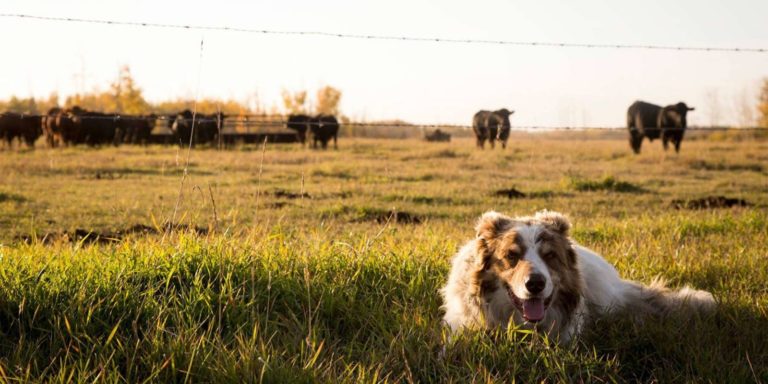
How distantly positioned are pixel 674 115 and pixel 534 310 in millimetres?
30817

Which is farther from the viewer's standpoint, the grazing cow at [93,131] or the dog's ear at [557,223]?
the grazing cow at [93,131]

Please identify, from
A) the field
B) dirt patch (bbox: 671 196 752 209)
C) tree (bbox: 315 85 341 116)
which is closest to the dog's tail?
the field

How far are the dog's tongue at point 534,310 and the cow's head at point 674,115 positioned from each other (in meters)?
30.2

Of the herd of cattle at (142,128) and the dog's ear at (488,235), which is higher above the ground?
the herd of cattle at (142,128)

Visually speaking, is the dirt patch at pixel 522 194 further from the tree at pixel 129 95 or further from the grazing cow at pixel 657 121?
the tree at pixel 129 95

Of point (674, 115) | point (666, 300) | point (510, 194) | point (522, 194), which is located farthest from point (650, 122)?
point (666, 300)

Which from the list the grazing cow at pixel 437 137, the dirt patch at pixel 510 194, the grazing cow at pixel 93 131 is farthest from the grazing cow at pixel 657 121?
the grazing cow at pixel 93 131

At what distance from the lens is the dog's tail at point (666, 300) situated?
4609 millimetres

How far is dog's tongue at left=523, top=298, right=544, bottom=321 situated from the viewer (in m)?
3.81

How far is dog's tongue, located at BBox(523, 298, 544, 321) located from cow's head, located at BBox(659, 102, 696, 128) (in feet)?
99.0

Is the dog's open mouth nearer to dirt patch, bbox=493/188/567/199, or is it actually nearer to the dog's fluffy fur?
the dog's fluffy fur

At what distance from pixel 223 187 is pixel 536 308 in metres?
11.6

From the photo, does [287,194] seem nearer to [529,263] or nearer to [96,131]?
[529,263]

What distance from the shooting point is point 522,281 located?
3668mm
